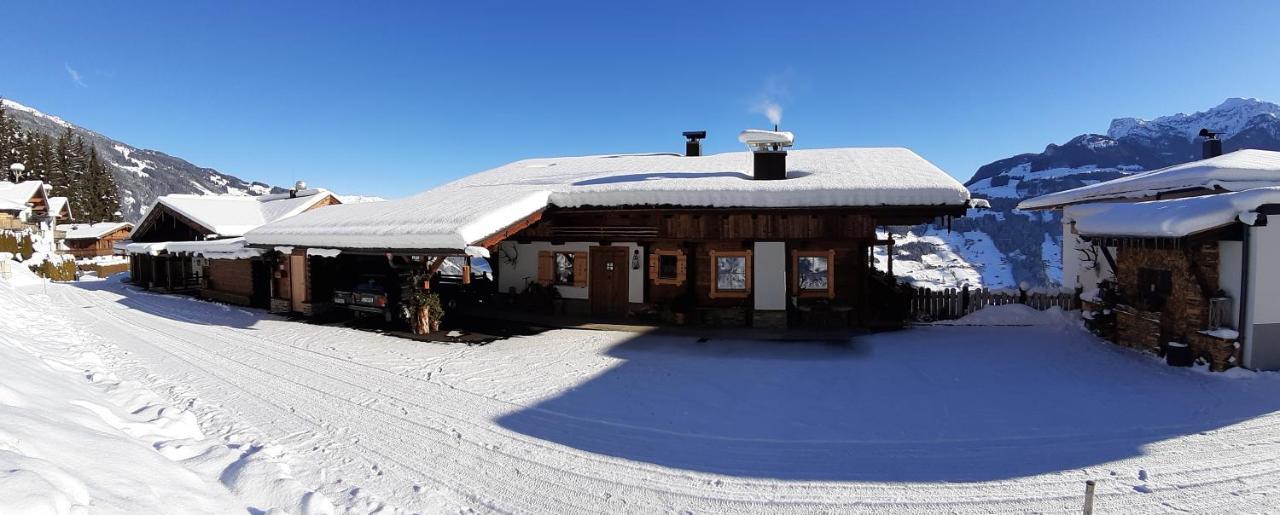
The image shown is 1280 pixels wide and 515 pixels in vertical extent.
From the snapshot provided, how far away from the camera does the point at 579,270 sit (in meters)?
15.0

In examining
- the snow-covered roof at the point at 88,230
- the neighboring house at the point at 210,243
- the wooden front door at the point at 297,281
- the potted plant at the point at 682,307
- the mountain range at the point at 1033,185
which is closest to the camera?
the potted plant at the point at 682,307

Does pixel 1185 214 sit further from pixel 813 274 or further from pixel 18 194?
pixel 18 194

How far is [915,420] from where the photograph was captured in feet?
23.3

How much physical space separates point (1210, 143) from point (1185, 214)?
1122cm

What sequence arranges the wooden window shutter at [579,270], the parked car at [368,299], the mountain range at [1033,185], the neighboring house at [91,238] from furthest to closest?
1. the mountain range at [1033,185]
2. the neighboring house at [91,238]
3. the wooden window shutter at [579,270]
4. the parked car at [368,299]

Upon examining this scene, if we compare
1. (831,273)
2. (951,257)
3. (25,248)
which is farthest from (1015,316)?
(951,257)

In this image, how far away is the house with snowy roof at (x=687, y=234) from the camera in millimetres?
12125

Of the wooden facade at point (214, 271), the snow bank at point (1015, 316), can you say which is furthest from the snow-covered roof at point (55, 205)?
the snow bank at point (1015, 316)

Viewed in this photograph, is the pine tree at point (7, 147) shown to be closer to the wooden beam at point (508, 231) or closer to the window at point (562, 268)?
the window at point (562, 268)

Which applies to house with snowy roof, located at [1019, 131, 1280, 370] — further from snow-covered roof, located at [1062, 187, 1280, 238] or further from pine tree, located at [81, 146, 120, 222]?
pine tree, located at [81, 146, 120, 222]

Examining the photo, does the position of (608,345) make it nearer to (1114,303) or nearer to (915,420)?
(915,420)

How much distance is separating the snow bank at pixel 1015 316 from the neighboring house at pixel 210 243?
2198cm

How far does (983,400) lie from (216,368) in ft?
42.8

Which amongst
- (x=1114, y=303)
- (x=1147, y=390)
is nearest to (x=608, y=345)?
(x=1147, y=390)
